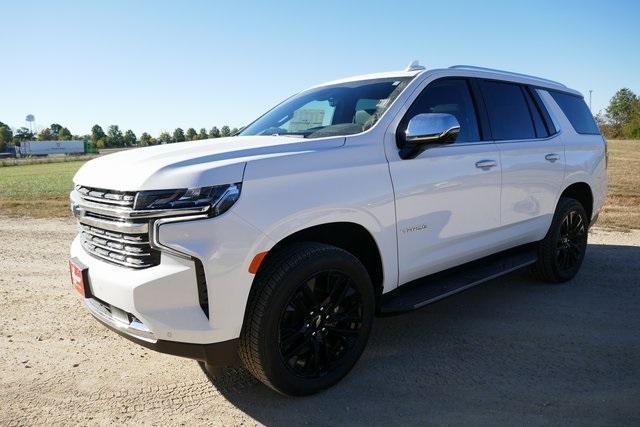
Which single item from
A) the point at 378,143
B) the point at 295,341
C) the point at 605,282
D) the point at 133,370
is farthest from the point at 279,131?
the point at 605,282

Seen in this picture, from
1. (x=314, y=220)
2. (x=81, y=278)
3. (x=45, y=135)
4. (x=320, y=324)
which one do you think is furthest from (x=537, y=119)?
(x=45, y=135)

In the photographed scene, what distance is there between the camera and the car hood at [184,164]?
8.06ft

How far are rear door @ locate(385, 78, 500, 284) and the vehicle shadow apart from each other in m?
0.59

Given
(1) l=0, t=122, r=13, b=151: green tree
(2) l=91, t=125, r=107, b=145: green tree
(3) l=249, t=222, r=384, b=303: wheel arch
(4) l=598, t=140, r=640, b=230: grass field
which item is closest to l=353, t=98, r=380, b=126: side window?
(3) l=249, t=222, r=384, b=303: wheel arch

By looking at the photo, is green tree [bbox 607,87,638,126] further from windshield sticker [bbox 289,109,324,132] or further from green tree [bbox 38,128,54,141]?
green tree [bbox 38,128,54,141]

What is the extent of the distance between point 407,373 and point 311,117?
1992 mm

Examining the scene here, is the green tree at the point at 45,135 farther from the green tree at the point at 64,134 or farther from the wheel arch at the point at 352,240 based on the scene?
the wheel arch at the point at 352,240

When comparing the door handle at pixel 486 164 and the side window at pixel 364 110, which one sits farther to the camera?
the door handle at pixel 486 164

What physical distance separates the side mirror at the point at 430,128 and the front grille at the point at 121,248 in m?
1.73

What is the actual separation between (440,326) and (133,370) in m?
2.34

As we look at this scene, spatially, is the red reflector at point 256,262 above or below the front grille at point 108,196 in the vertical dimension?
below

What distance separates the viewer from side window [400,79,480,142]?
11.8 feet

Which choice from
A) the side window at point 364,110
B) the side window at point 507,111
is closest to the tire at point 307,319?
the side window at point 364,110

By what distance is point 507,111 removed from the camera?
4312mm
